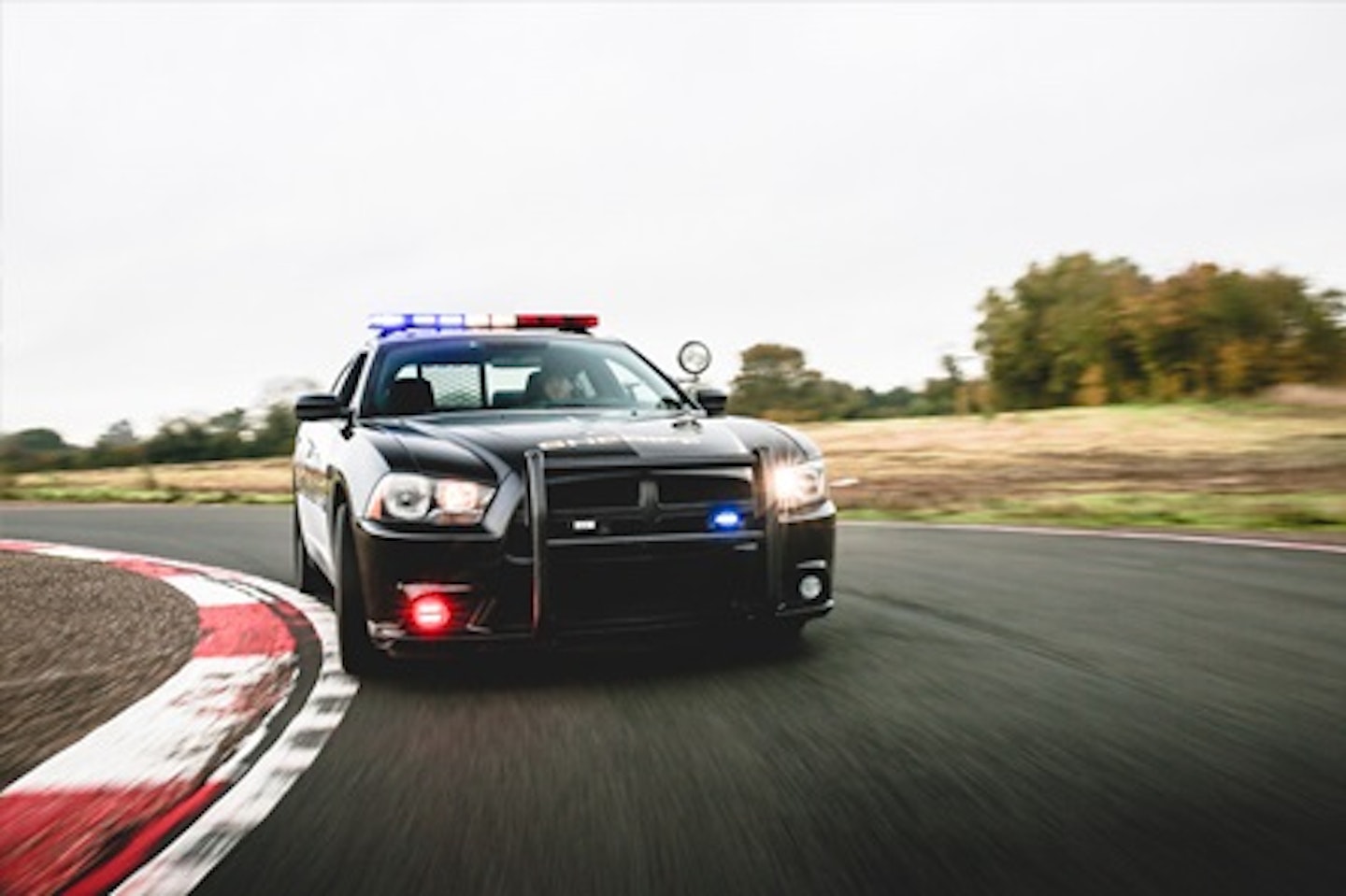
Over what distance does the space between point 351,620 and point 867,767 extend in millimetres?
2485

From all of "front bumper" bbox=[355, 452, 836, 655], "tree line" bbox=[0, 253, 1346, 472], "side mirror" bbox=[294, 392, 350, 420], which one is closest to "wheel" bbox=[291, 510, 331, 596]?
"side mirror" bbox=[294, 392, 350, 420]

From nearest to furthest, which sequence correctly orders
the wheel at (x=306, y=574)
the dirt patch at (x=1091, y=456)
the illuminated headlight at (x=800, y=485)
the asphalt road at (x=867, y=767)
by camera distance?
the asphalt road at (x=867, y=767) < the illuminated headlight at (x=800, y=485) < the wheel at (x=306, y=574) < the dirt patch at (x=1091, y=456)

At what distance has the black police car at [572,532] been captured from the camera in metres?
4.97

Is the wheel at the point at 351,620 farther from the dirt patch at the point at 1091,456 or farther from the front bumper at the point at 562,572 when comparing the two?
the dirt patch at the point at 1091,456

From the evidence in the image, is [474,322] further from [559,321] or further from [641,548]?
[641,548]

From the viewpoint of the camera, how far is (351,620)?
17.7 ft

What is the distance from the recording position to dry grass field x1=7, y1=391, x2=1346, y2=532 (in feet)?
48.5

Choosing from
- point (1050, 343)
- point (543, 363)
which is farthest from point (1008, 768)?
point (1050, 343)

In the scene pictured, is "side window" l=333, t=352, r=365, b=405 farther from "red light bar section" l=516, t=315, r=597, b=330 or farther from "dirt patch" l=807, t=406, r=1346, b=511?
"dirt patch" l=807, t=406, r=1346, b=511

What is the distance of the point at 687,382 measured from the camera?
315 inches

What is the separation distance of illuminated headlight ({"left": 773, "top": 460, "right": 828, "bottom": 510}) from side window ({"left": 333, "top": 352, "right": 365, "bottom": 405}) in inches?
105

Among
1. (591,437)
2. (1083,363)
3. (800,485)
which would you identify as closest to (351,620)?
(591,437)

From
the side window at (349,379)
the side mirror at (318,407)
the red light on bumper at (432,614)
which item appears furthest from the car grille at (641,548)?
the side window at (349,379)

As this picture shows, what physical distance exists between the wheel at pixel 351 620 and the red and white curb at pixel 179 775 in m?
0.09
